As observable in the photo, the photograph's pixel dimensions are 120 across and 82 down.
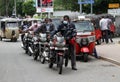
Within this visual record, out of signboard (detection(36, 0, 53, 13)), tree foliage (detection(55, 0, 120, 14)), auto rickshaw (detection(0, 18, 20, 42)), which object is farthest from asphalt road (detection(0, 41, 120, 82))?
tree foliage (detection(55, 0, 120, 14))

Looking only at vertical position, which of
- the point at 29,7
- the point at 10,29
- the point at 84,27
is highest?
the point at 29,7

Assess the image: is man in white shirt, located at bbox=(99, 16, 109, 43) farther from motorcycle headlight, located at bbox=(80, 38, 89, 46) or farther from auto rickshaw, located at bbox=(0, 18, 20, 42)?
auto rickshaw, located at bbox=(0, 18, 20, 42)

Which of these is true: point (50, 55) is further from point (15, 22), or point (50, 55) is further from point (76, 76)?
point (15, 22)

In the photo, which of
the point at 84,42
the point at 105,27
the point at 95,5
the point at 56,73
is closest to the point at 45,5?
the point at 105,27

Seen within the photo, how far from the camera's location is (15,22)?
40.4 meters

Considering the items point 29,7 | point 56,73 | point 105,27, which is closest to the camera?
point 56,73

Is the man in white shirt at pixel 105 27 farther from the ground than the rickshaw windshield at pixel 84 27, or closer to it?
closer to it

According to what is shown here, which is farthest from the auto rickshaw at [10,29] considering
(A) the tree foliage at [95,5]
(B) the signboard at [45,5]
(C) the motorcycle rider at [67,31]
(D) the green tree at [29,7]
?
(D) the green tree at [29,7]

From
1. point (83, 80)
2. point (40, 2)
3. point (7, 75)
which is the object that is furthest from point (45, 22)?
point (40, 2)

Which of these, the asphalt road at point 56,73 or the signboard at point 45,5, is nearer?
the asphalt road at point 56,73

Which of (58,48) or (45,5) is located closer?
(58,48)

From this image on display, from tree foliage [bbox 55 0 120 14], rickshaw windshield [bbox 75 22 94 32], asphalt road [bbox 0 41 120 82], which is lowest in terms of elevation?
asphalt road [bbox 0 41 120 82]

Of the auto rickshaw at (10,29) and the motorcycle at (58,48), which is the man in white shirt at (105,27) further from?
the auto rickshaw at (10,29)

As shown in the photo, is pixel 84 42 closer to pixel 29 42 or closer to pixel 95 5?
pixel 29 42
